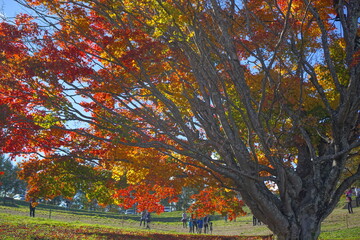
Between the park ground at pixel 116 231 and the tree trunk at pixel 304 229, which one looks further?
the park ground at pixel 116 231

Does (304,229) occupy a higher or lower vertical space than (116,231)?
higher

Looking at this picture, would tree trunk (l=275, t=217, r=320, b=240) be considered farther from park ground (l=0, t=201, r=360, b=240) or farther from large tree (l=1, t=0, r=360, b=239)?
park ground (l=0, t=201, r=360, b=240)

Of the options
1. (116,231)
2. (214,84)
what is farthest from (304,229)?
(116,231)

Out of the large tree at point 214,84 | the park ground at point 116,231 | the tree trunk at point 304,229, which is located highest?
the large tree at point 214,84

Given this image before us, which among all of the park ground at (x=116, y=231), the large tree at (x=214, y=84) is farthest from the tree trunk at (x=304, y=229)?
the park ground at (x=116, y=231)

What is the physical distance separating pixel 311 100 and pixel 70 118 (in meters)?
7.05

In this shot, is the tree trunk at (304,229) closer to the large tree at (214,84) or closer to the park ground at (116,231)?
the large tree at (214,84)

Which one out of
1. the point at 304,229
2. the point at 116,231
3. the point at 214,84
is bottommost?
the point at 116,231

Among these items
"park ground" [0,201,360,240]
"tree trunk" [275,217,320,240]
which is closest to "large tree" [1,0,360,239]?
"tree trunk" [275,217,320,240]

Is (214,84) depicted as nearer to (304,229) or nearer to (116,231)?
(304,229)

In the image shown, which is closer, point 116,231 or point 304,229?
point 304,229

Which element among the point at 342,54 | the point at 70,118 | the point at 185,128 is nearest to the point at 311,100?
the point at 342,54

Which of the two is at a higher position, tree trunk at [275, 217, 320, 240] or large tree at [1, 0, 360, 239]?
large tree at [1, 0, 360, 239]

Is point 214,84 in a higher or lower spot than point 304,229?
higher
